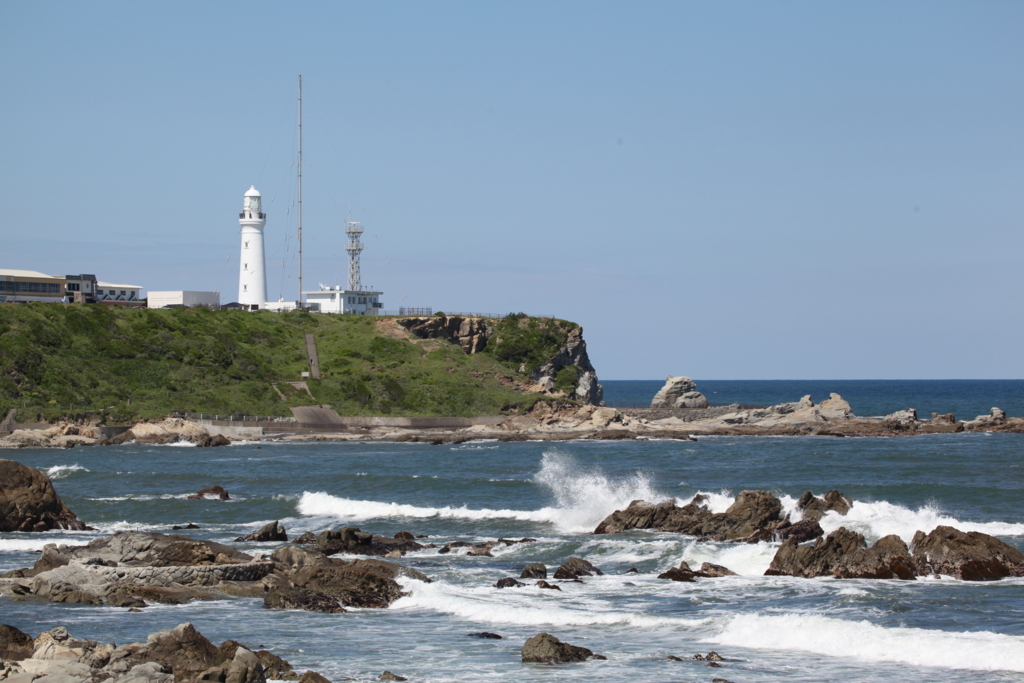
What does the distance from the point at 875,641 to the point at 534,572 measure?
298 inches

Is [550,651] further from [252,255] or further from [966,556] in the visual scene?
[252,255]

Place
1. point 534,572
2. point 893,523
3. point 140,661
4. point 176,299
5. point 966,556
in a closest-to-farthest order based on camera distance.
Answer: point 140,661
point 966,556
point 534,572
point 893,523
point 176,299

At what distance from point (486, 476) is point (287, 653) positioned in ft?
89.2

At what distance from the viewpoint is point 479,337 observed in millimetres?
92062

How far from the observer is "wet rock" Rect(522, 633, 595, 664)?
14.2m

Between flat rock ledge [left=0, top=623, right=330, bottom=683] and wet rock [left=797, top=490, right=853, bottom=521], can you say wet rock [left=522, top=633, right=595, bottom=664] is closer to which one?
flat rock ledge [left=0, top=623, right=330, bottom=683]

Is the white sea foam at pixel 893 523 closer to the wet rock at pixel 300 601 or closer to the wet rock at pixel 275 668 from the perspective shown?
the wet rock at pixel 300 601

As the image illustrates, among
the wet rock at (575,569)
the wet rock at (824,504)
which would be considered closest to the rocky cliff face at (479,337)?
the wet rock at (824,504)

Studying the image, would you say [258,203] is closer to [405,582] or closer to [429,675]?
[405,582]

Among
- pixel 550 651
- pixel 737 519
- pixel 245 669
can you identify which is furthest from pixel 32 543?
pixel 737 519

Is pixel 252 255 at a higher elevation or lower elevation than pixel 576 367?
higher

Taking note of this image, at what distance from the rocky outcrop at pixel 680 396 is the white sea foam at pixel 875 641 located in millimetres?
91138

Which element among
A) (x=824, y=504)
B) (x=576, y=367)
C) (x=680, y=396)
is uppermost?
(x=576, y=367)

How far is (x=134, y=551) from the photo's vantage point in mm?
20422
